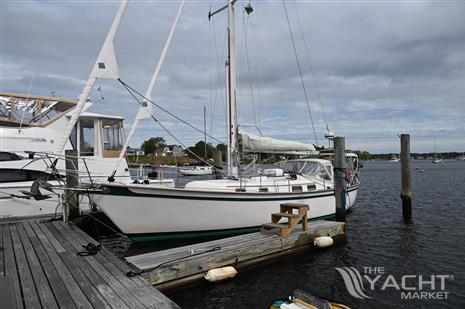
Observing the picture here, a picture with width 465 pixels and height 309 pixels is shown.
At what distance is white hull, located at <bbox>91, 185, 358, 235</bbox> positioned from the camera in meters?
9.11

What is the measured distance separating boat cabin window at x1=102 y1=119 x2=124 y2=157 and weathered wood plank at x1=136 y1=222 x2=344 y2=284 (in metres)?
7.88

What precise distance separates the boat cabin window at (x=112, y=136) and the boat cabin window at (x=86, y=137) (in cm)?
47

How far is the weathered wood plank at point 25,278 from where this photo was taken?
4.71m

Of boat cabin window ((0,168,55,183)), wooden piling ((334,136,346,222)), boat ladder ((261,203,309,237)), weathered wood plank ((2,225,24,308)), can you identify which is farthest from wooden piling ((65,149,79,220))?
wooden piling ((334,136,346,222))

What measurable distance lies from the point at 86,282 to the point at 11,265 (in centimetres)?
199

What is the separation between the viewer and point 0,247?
24.0ft

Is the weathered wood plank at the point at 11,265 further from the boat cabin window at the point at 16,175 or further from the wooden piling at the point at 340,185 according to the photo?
the wooden piling at the point at 340,185

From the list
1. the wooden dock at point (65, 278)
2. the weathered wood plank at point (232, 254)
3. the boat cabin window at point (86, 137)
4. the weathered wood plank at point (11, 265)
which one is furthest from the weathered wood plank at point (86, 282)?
the boat cabin window at point (86, 137)

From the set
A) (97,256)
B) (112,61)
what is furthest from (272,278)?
(112,61)

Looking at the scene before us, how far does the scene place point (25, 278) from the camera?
5.57 m

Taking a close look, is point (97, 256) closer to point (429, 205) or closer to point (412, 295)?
point (412, 295)

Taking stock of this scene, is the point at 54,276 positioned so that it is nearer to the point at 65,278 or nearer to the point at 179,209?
the point at 65,278

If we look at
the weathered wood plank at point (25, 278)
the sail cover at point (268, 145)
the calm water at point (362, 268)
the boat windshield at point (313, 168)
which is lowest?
the calm water at point (362, 268)

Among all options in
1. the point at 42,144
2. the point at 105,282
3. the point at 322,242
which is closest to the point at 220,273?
the point at 105,282
